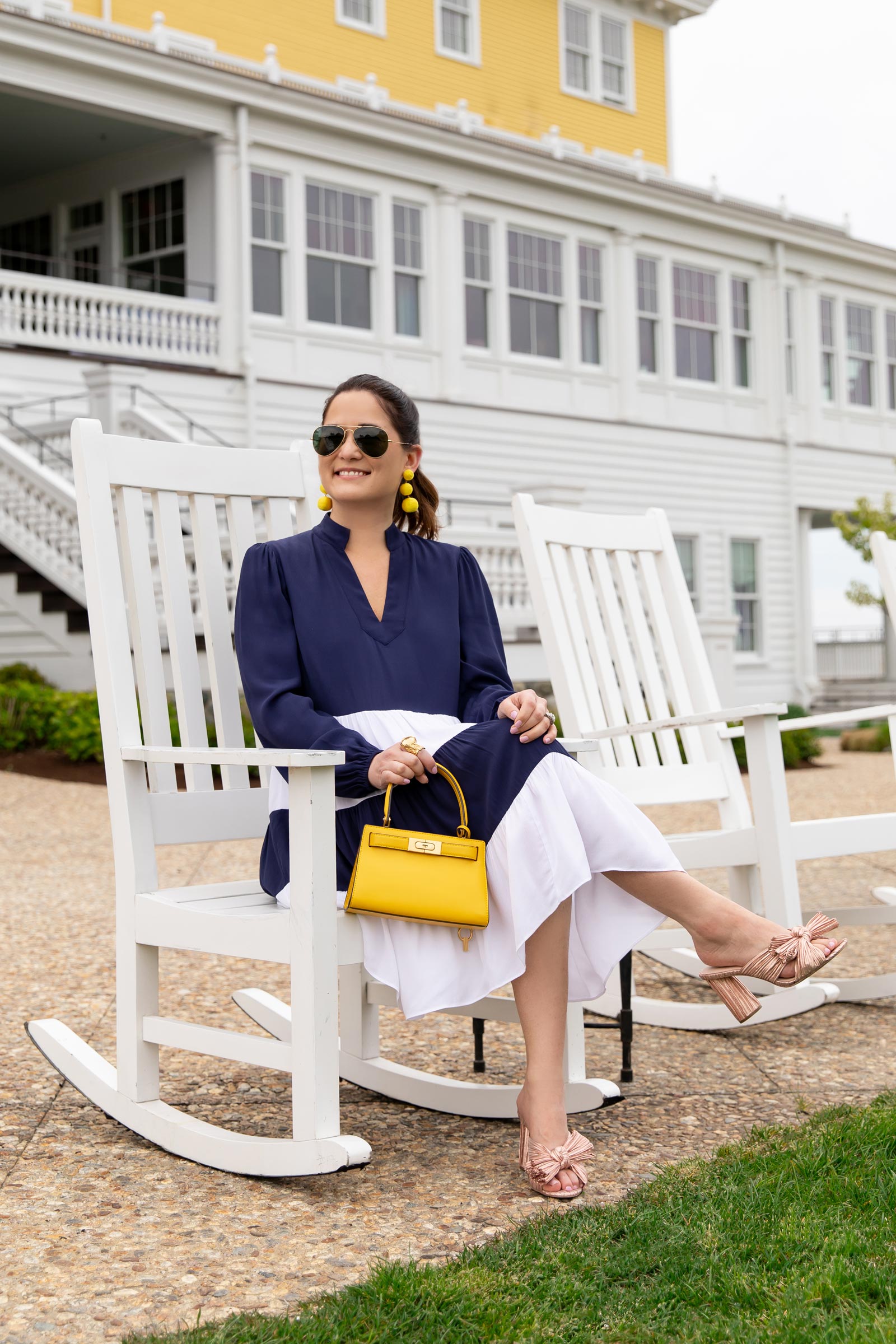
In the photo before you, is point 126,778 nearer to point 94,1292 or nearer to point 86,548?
point 86,548

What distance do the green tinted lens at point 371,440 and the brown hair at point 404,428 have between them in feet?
0.24

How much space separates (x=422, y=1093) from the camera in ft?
10.5

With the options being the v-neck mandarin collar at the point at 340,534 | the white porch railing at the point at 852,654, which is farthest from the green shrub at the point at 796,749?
the white porch railing at the point at 852,654

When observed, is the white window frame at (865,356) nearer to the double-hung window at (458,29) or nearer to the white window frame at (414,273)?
the double-hung window at (458,29)

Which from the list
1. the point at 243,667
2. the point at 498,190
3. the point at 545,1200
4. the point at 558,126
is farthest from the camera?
the point at 558,126

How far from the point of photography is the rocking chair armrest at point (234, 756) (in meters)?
2.54

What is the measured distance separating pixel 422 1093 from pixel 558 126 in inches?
792

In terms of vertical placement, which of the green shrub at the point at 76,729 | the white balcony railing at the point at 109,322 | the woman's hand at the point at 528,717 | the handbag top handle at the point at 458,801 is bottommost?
the green shrub at the point at 76,729

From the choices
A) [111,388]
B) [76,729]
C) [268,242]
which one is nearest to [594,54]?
[268,242]

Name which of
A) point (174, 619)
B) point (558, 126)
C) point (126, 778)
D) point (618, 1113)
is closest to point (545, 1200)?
point (618, 1113)

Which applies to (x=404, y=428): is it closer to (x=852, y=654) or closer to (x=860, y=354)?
(x=860, y=354)

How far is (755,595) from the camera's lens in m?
21.0

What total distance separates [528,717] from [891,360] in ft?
72.9

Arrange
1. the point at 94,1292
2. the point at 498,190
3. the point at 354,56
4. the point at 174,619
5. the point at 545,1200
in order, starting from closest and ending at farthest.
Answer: the point at 94,1292, the point at 545,1200, the point at 174,619, the point at 498,190, the point at 354,56
